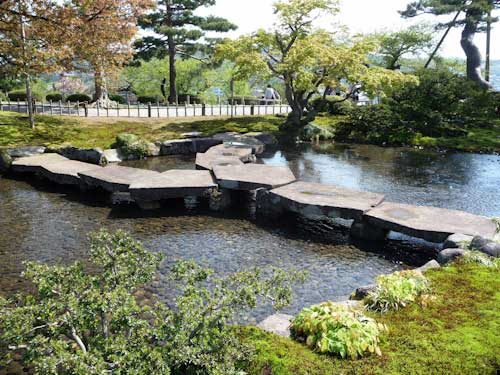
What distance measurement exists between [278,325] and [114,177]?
10.7 metres

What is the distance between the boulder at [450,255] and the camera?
328 inches

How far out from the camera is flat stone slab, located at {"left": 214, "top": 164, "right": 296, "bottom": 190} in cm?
1369

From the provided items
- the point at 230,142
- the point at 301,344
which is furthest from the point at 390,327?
the point at 230,142

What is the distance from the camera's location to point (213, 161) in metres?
17.7

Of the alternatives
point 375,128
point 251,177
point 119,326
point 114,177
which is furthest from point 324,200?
point 375,128

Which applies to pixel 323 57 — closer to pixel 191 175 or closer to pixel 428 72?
pixel 428 72

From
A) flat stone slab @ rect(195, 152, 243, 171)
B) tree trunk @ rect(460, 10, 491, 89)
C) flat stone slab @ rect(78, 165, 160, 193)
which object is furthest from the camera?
tree trunk @ rect(460, 10, 491, 89)

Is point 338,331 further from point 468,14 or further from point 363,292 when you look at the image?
point 468,14

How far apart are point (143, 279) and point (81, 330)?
93 cm

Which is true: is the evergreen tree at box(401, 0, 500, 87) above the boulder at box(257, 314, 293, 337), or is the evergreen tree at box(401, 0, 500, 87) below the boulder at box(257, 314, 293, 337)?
above

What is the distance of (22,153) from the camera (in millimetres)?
20172

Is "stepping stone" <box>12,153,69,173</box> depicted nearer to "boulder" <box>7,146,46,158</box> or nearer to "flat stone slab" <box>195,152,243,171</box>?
"boulder" <box>7,146,46,158</box>

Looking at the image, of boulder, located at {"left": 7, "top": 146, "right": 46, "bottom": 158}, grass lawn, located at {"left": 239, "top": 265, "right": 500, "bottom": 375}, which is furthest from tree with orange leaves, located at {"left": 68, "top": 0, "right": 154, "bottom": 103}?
grass lawn, located at {"left": 239, "top": 265, "right": 500, "bottom": 375}

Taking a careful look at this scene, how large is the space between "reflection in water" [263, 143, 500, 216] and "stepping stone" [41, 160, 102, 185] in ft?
30.7
